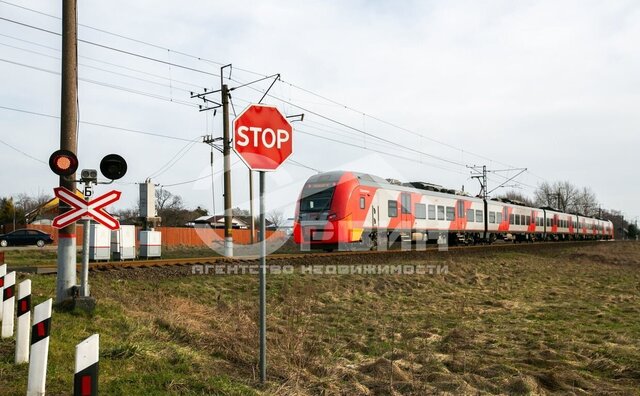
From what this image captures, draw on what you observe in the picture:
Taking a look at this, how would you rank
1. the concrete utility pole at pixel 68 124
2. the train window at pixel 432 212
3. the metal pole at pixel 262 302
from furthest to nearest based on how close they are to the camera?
the train window at pixel 432 212
the concrete utility pole at pixel 68 124
the metal pole at pixel 262 302

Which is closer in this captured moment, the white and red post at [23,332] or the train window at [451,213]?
the white and red post at [23,332]

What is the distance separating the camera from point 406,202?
22.1 meters

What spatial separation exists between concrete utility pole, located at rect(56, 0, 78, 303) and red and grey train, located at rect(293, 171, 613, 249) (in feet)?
35.4

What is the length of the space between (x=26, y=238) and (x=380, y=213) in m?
27.6

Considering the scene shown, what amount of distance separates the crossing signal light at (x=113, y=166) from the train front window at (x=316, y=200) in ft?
35.3

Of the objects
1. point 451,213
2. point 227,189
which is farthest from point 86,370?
point 451,213

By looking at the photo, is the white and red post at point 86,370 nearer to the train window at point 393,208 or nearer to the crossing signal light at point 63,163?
the crossing signal light at point 63,163

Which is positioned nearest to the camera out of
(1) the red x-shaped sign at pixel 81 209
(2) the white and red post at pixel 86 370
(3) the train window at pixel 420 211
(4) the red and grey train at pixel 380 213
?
(2) the white and red post at pixel 86 370

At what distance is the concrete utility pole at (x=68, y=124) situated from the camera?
8008 millimetres

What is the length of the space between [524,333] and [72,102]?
8.46 m

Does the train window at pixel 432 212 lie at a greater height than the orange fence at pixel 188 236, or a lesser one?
greater

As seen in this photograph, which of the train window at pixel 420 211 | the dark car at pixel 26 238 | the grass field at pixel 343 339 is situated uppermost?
the train window at pixel 420 211

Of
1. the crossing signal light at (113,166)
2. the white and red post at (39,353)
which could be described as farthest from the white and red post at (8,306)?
the white and red post at (39,353)

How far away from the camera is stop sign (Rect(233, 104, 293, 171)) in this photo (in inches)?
190
